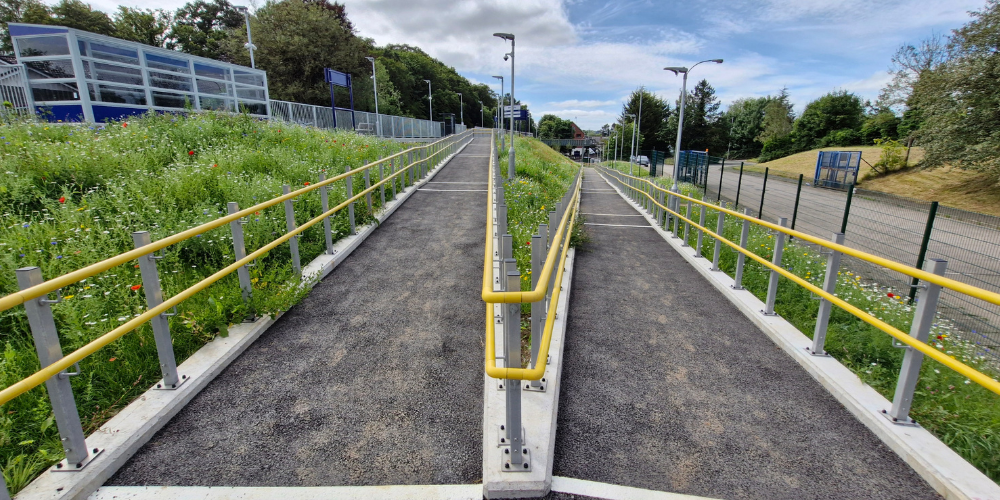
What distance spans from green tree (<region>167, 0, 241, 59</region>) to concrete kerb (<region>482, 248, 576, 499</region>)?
64489 millimetres

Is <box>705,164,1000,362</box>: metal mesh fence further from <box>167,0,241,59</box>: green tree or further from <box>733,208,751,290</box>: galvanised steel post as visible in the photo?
<box>167,0,241,59</box>: green tree

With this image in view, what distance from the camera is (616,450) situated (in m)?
2.82

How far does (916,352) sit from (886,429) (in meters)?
0.51

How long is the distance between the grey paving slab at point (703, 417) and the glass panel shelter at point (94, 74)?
13078 mm

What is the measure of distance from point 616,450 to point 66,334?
4.14m

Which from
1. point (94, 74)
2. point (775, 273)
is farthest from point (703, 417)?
point (94, 74)

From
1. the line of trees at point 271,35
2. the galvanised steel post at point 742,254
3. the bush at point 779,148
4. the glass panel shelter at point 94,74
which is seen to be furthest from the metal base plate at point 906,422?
the bush at point 779,148

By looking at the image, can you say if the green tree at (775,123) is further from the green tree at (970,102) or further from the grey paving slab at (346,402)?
the grey paving slab at (346,402)

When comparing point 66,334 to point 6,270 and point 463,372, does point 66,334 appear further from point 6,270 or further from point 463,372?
point 463,372

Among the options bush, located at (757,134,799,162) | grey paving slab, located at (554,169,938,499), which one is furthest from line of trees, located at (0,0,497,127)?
bush, located at (757,134,799,162)

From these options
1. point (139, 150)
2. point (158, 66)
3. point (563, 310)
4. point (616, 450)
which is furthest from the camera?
point (158, 66)

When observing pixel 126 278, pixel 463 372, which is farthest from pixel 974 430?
pixel 126 278

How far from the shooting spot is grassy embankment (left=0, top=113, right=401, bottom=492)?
3107 millimetres

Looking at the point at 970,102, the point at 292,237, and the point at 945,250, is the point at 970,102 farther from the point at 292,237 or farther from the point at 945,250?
the point at 292,237
